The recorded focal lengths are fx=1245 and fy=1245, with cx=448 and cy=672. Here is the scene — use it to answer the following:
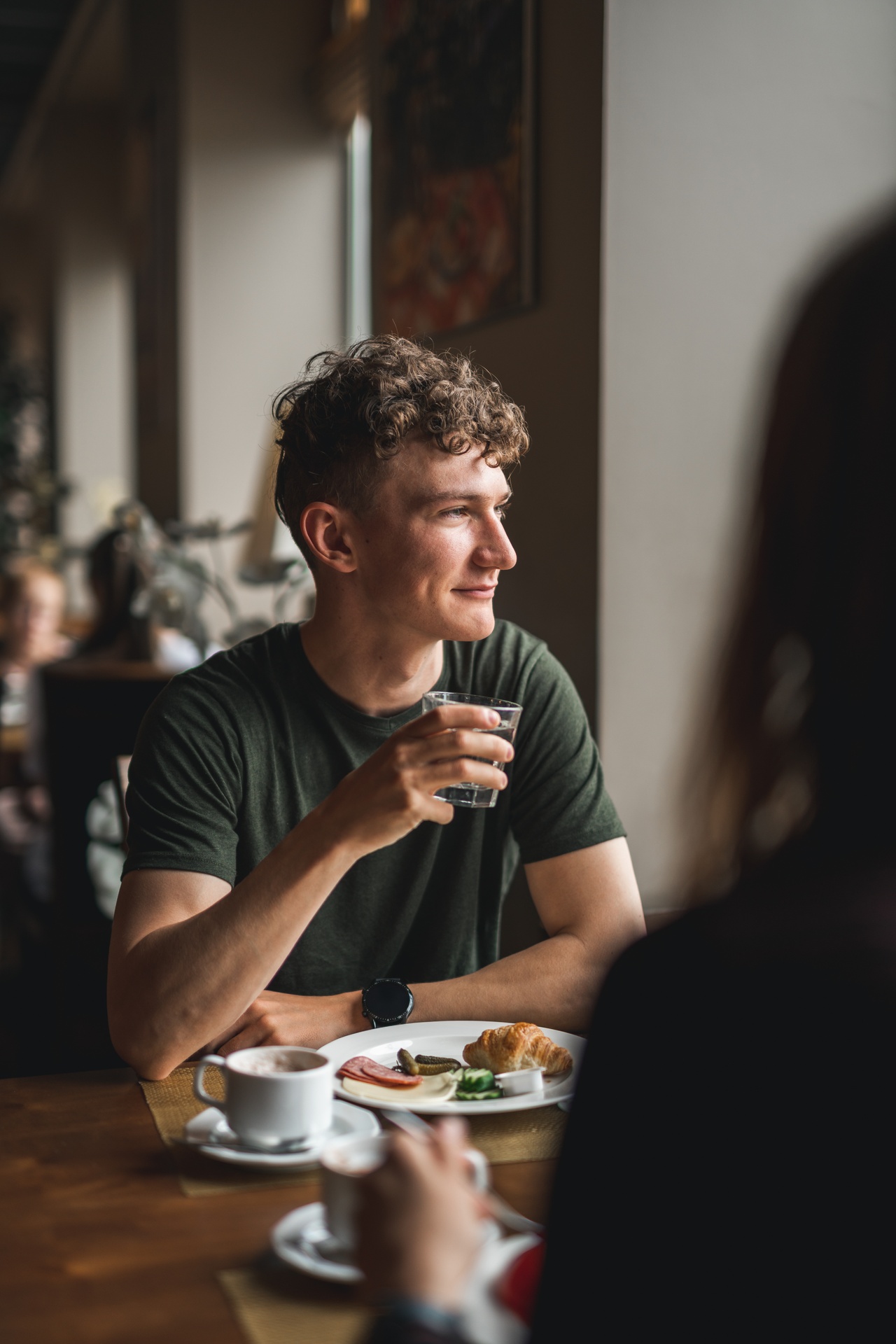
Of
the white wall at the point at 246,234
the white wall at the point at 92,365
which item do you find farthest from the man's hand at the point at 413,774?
the white wall at the point at 92,365

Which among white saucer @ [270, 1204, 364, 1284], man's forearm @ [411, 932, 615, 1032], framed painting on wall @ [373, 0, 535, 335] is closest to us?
white saucer @ [270, 1204, 364, 1284]

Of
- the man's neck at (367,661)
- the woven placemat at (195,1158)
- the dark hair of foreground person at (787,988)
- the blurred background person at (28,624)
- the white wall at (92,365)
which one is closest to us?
the dark hair of foreground person at (787,988)

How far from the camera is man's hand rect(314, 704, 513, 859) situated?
114 cm

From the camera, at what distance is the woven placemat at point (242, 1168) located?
0.92m

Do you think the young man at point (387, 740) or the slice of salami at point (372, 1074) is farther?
the young man at point (387, 740)

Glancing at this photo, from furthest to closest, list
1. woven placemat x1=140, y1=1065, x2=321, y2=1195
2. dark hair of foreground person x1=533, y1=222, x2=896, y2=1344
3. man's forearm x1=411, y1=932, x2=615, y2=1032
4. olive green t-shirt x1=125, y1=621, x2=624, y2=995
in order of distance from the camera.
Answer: olive green t-shirt x1=125, y1=621, x2=624, y2=995 → man's forearm x1=411, y1=932, x2=615, y2=1032 → woven placemat x1=140, y1=1065, x2=321, y2=1195 → dark hair of foreground person x1=533, y1=222, x2=896, y2=1344

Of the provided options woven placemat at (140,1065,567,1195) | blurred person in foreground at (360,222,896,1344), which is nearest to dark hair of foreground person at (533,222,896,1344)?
blurred person in foreground at (360,222,896,1344)

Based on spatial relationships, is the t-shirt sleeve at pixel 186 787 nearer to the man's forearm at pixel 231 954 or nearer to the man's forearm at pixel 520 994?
the man's forearm at pixel 231 954

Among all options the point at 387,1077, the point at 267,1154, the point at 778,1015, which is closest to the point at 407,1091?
the point at 387,1077

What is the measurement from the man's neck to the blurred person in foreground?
2.78 feet

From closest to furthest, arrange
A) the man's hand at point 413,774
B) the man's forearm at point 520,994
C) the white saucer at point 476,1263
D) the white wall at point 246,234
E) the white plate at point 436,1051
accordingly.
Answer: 1. the white saucer at point 476,1263
2. the white plate at point 436,1051
3. the man's hand at point 413,774
4. the man's forearm at point 520,994
5. the white wall at point 246,234

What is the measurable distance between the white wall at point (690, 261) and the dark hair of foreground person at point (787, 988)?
134cm

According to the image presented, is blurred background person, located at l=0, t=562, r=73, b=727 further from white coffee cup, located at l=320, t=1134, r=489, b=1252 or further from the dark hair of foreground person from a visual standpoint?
the dark hair of foreground person

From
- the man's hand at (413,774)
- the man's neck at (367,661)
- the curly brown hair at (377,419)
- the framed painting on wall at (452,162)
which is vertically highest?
the framed painting on wall at (452,162)
